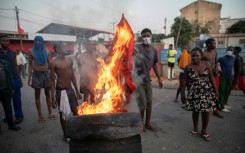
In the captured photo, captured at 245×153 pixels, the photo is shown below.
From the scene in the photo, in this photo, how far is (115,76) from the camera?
11.0ft

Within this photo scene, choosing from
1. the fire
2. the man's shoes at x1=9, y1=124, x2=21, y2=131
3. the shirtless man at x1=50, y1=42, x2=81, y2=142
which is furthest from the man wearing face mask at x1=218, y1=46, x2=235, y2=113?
the man's shoes at x1=9, y1=124, x2=21, y2=131

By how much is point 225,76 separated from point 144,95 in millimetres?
2767

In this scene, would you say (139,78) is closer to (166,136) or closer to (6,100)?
(166,136)

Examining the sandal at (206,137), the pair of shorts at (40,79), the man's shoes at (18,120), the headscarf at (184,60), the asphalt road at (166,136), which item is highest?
the headscarf at (184,60)

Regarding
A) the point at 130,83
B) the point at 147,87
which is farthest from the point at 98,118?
the point at 147,87

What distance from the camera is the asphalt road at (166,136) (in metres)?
3.61

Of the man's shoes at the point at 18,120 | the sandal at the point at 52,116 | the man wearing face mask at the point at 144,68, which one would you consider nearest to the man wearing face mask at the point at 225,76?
the man wearing face mask at the point at 144,68

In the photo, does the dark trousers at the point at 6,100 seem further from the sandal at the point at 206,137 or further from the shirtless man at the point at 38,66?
the sandal at the point at 206,137

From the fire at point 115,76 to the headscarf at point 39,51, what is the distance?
213 cm

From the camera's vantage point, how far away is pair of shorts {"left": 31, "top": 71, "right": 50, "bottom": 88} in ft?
16.0

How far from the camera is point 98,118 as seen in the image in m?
2.29

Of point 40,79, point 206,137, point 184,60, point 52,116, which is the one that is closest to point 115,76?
point 206,137

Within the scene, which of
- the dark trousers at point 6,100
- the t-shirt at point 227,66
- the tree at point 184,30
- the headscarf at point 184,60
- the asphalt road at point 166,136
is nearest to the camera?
the asphalt road at point 166,136

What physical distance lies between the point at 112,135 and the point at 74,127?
0.48 metres
